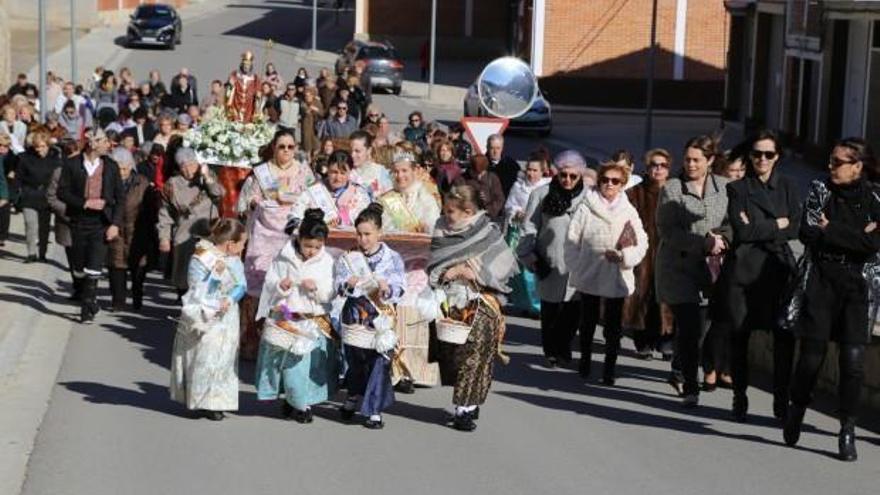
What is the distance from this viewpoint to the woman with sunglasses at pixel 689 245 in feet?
42.3

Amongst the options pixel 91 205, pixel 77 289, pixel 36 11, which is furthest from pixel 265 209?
pixel 36 11

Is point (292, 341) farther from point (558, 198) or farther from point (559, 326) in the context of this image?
point (558, 198)

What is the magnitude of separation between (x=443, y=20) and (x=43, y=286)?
53.2m

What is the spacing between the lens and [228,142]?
16438mm

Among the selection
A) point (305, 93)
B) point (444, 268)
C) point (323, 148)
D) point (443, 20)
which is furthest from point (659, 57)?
point (444, 268)

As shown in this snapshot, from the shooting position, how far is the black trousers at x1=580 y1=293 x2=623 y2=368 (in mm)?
13703

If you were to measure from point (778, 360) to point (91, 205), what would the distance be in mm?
7528

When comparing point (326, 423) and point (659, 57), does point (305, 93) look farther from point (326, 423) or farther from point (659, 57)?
point (659, 57)

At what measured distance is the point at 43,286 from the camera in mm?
18875

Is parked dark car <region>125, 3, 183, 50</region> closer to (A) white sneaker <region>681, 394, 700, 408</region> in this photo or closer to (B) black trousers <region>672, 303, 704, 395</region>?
(B) black trousers <region>672, 303, 704, 395</region>

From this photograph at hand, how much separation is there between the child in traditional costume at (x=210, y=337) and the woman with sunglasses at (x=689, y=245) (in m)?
3.21

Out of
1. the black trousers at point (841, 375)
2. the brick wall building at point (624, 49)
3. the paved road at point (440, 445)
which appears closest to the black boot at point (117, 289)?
the paved road at point (440, 445)

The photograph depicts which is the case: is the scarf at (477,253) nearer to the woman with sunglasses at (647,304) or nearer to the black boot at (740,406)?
the black boot at (740,406)

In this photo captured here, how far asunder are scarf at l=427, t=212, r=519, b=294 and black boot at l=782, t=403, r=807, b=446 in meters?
2.07
